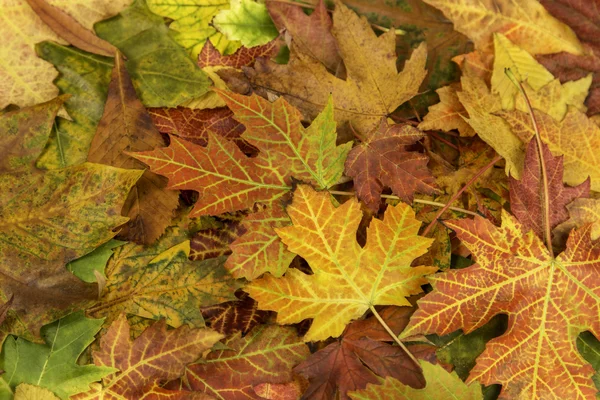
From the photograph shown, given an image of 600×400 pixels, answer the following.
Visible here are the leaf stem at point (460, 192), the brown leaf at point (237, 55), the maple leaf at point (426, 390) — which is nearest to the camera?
the maple leaf at point (426, 390)

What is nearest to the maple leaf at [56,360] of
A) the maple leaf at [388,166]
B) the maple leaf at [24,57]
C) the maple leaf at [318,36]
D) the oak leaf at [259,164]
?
the oak leaf at [259,164]

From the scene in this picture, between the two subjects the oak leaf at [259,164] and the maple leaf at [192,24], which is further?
the maple leaf at [192,24]

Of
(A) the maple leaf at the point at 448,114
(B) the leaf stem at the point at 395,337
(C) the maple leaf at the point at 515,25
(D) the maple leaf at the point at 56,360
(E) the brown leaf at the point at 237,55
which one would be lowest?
(D) the maple leaf at the point at 56,360

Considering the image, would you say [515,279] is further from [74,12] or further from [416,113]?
[74,12]

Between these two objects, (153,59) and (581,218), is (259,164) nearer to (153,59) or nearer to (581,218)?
(153,59)

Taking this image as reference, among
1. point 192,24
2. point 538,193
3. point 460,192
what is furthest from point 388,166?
point 192,24

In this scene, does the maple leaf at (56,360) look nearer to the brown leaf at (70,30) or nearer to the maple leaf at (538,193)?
the brown leaf at (70,30)

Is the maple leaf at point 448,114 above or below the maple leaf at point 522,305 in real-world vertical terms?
above

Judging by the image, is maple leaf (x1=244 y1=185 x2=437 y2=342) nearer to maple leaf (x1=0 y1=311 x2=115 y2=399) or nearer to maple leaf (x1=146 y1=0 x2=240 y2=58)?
maple leaf (x1=0 y1=311 x2=115 y2=399)
